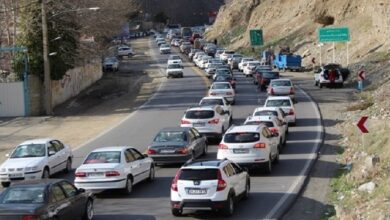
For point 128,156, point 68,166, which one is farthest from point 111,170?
point 68,166

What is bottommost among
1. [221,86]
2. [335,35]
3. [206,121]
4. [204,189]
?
[206,121]

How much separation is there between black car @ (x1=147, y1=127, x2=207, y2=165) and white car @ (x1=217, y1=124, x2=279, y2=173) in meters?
2.06

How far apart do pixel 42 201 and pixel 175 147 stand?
34.2ft

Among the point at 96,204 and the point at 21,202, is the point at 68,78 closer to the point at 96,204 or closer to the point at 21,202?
the point at 96,204

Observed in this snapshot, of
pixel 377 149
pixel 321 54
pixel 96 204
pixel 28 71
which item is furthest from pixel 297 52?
pixel 96 204

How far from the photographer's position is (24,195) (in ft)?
52.2

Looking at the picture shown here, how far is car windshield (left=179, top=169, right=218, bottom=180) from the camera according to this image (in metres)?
18.0

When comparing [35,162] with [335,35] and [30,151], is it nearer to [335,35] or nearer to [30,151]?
[30,151]

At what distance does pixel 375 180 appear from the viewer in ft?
65.5

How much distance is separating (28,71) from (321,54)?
1543 inches

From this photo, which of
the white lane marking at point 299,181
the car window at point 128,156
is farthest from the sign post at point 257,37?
the car window at point 128,156

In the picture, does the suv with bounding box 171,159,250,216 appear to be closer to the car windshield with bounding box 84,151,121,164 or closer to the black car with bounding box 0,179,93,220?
the black car with bounding box 0,179,93,220

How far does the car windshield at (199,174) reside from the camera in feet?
59.1

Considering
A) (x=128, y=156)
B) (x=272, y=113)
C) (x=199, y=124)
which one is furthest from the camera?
(x=199, y=124)
